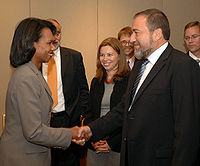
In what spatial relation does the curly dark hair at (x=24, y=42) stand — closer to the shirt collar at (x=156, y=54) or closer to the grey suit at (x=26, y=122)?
the grey suit at (x=26, y=122)

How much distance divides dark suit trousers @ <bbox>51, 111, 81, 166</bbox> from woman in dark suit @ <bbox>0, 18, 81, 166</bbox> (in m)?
1.13

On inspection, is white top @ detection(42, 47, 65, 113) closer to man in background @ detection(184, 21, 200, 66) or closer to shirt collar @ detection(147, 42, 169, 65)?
shirt collar @ detection(147, 42, 169, 65)

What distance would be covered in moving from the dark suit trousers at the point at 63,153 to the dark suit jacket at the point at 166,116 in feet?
4.29

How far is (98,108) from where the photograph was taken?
2.81 metres

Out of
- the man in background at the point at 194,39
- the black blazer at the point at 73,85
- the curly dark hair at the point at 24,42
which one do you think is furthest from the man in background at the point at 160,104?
the man in background at the point at 194,39

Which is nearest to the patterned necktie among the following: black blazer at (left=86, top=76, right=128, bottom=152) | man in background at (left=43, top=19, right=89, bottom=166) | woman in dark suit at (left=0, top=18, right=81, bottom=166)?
man in background at (left=43, top=19, right=89, bottom=166)

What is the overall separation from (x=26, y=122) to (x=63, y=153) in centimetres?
154

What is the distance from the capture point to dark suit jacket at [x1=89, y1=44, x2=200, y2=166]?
1705 millimetres

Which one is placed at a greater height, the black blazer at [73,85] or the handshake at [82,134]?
the black blazer at [73,85]

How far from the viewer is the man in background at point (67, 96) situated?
3146mm

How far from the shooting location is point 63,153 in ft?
10.6

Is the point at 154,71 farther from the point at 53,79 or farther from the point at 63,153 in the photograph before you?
the point at 63,153

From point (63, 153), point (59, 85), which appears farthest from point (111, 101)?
point (63, 153)

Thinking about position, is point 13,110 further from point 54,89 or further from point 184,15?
point 184,15
